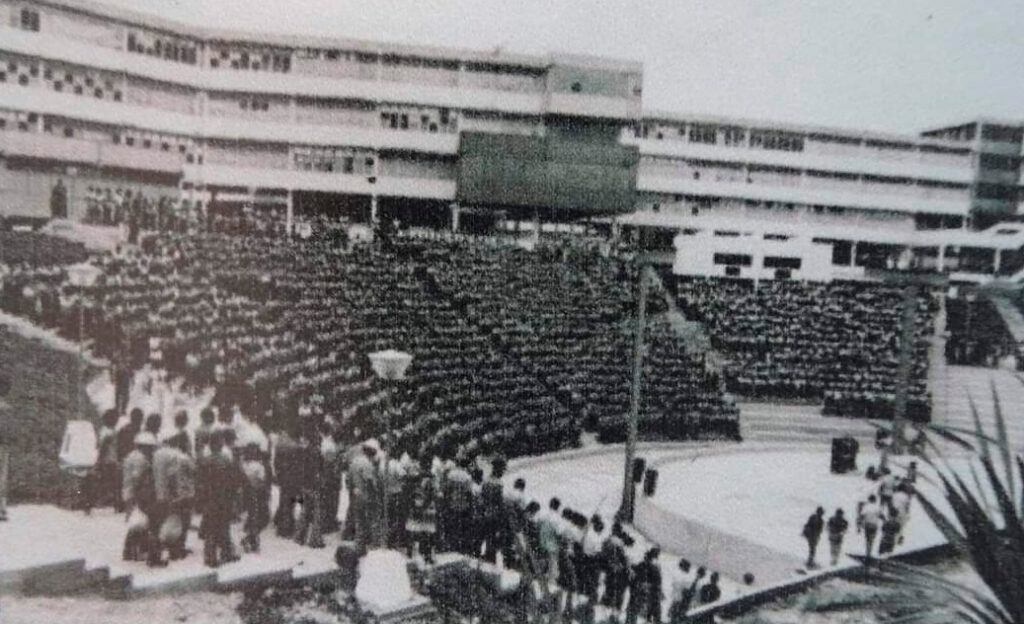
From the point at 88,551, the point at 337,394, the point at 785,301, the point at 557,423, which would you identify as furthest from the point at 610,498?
the point at 785,301

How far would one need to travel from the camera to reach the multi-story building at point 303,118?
68.9 ft

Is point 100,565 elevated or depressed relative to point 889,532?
elevated

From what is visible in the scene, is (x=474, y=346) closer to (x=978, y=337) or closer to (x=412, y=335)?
(x=412, y=335)

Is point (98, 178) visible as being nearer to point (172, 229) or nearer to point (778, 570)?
point (172, 229)

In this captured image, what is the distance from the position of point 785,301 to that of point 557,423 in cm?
966

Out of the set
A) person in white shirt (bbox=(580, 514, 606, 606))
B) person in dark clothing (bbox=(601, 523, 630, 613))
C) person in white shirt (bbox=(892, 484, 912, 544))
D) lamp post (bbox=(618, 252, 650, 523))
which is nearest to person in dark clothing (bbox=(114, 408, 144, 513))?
person in white shirt (bbox=(580, 514, 606, 606))

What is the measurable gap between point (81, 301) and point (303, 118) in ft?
56.0

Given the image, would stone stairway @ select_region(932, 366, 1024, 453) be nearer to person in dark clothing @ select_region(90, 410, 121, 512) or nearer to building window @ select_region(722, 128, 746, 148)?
building window @ select_region(722, 128, 746, 148)

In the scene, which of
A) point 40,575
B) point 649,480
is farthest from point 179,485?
point 649,480

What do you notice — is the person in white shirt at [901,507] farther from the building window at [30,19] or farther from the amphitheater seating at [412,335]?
the building window at [30,19]

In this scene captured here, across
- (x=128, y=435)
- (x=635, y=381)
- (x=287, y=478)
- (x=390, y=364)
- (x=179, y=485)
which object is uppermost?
(x=390, y=364)

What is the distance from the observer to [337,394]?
1198 cm

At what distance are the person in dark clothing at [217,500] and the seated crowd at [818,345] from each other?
51.8ft

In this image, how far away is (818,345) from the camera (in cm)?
2219
